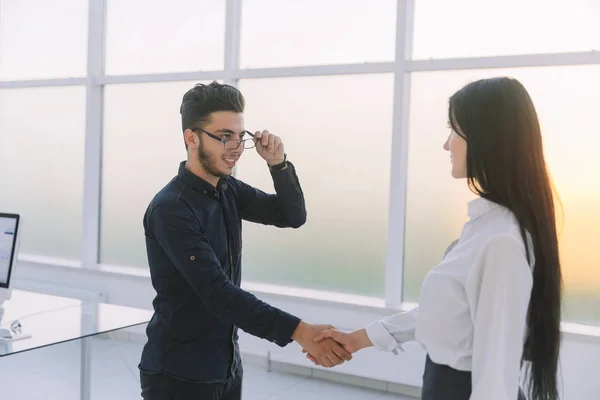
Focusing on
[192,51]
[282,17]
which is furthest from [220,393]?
[192,51]

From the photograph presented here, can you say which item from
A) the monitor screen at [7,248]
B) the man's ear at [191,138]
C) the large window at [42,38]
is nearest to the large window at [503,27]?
the man's ear at [191,138]

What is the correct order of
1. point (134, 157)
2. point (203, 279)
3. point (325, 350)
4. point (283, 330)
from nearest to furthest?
point (203, 279) → point (283, 330) → point (325, 350) → point (134, 157)

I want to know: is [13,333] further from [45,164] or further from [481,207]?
[45,164]

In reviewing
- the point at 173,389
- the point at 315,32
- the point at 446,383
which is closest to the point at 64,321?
the point at 173,389

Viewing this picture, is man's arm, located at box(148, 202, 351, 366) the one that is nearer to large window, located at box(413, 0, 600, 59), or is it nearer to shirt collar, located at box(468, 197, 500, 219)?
shirt collar, located at box(468, 197, 500, 219)

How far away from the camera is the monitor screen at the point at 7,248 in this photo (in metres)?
2.87

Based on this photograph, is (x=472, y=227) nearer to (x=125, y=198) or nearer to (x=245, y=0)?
(x=245, y=0)

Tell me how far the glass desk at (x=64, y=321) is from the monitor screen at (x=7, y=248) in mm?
163

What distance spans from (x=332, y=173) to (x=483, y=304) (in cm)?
309

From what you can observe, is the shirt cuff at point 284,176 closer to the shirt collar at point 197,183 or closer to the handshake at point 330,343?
the shirt collar at point 197,183

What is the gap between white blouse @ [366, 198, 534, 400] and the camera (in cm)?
133

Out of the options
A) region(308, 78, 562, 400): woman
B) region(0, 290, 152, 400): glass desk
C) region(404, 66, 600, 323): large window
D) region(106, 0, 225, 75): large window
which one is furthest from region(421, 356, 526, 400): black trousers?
region(106, 0, 225, 75): large window

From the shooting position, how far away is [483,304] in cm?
135

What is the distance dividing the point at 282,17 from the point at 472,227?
3391 mm
